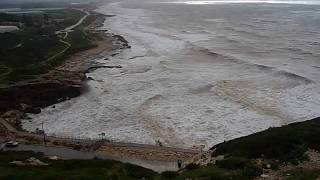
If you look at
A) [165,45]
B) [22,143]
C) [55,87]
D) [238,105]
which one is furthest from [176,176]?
[165,45]

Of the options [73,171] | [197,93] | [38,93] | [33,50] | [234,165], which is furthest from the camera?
[33,50]

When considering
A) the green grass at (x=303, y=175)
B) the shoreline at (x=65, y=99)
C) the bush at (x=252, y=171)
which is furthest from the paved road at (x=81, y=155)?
the green grass at (x=303, y=175)

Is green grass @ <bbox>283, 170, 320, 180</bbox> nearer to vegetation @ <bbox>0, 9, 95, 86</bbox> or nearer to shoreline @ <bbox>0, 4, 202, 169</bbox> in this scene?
shoreline @ <bbox>0, 4, 202, 169</bbox>

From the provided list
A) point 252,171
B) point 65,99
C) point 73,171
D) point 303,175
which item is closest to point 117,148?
point 73,171

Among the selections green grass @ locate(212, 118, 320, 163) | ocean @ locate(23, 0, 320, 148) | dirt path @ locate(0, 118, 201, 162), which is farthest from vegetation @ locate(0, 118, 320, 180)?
ocean @ locate(23, 0, 320, 148)

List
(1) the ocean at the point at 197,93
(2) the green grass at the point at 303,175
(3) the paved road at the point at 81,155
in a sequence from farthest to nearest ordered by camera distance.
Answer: (1) the ocean at the point at 197,93
(3) the paved road at the point at 81,155
(2) the green grass at the point at 303,175

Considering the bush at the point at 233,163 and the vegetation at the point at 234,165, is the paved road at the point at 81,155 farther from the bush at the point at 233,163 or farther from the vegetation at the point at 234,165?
the bush at the point at 233,163

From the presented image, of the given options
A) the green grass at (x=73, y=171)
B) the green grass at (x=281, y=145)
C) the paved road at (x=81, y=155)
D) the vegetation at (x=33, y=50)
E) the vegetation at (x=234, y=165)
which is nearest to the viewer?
the vegetation at (x=234, y=165)

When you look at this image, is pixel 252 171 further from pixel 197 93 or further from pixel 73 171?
pixel 197 93
